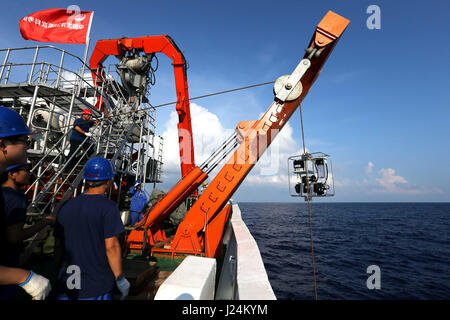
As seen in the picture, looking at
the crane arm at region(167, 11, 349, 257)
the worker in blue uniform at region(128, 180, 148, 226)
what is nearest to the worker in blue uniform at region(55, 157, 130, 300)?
the crane arm at region(167, 11, 349, 257)

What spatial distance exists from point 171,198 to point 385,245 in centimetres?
1949

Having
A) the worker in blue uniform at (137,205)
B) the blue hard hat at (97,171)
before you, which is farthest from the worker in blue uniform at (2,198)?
the worker in blue uniform at (137,205)

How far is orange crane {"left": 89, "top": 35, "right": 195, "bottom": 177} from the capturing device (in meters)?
9.12

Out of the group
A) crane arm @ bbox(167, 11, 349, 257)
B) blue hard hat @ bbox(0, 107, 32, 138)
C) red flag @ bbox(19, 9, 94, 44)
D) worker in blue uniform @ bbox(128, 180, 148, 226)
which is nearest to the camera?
blue hard hat @ bbox(0, 107, 32, 138)

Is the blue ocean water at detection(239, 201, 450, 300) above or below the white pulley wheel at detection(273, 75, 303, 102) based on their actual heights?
below

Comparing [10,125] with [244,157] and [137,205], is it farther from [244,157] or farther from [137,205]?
[137,205]

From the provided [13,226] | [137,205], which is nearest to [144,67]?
[137,205]

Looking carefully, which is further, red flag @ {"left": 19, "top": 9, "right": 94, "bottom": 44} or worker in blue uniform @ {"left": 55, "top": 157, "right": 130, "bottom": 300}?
red flag @ {"left": 19, "top": 9, "right": 94, "bottom": 44}

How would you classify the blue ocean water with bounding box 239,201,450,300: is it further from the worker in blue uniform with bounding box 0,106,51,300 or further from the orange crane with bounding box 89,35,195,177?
the worker in blue uniform with bounding box 0,106,51,300

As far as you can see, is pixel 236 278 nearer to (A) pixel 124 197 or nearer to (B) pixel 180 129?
(B) pixel 180 129

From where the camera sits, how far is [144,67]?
10.6m

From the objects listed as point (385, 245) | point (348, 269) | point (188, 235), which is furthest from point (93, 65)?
point (385, 245)

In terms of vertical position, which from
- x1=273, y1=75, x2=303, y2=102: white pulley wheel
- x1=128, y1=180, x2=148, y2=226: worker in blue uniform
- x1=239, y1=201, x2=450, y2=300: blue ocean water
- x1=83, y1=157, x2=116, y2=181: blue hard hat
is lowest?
x1=239, y1=201, x2=450, y2=300: blue ocean water

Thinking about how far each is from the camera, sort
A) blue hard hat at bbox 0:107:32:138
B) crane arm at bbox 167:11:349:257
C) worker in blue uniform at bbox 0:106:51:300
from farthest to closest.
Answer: crane arm at bbox 167:11:349:257 < blue hard hat at bbox 0:107:32:138 < worker in blue uniform at bbox 0:106:51:300
